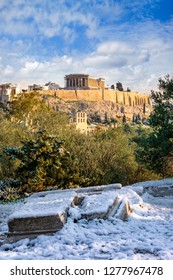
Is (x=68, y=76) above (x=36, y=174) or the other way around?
above

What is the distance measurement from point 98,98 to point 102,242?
137 metres

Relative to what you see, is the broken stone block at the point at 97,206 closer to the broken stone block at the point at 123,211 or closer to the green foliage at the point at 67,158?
the broken stone block at the point at 123,211

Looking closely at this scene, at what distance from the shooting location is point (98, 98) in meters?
140

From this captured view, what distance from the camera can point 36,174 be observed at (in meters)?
12.8

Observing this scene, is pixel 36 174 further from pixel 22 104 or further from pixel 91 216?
pixel 22 104

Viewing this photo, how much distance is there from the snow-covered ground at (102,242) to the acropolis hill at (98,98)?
104 m

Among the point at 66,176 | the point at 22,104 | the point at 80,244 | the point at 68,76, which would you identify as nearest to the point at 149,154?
the point at 66,176

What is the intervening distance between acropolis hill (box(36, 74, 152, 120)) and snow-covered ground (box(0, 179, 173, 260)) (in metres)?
104

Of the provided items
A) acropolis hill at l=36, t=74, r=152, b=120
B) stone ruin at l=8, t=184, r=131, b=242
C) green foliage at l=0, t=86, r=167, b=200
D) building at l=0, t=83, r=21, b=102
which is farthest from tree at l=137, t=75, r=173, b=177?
acropolis hill at l=36, t=74, r=152, b=120

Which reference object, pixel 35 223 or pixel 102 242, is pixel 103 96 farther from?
pixel 102 242

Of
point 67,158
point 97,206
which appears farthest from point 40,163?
point 97,206

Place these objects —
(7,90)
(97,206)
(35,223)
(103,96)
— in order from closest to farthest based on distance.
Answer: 1. (35,223)
2. (97,206)
3. (7,90)
4. (103,96)

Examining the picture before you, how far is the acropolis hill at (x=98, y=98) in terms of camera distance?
125 meters
